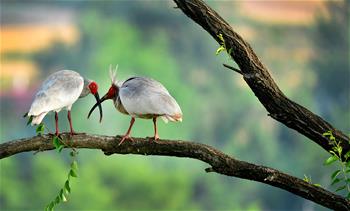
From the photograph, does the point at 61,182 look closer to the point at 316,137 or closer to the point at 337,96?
the point at 337,96

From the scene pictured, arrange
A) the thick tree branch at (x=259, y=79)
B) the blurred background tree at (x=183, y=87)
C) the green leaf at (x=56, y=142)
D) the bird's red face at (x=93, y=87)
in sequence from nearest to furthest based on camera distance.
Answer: the green leaf at (x=56, y=142), the thick tree branch at (x=259, y=79), the bird's red face at (x=93, y=87), the blurred background tree at (x=183, y=87)

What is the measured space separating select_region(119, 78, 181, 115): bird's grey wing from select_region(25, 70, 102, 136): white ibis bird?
17cm

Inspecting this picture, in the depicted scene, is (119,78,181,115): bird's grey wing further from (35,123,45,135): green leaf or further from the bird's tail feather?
(35,123,45,135): green leaf

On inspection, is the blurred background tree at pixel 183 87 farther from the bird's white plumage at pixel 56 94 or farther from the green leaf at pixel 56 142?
the green leaf at pixel 56 142

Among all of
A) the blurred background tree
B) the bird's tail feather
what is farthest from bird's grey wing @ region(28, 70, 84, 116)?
the blurred background tree

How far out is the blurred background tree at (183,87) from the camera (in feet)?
72.4

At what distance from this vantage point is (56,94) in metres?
3.34

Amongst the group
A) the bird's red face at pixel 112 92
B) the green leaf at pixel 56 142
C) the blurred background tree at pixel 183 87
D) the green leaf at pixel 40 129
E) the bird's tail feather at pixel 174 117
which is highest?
the blurred background tree at pixel 183 87

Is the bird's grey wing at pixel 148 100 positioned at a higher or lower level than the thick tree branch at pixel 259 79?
lower

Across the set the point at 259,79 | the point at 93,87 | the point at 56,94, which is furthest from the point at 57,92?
the point at 259,79

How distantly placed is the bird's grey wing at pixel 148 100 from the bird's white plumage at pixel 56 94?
0.17 meters

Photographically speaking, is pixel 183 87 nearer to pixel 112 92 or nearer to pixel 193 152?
pixel 112 92

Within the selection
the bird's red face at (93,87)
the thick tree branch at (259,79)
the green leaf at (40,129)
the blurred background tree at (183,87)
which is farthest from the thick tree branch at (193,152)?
the blurred background tree at (183,87)

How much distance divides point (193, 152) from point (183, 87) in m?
19.7
